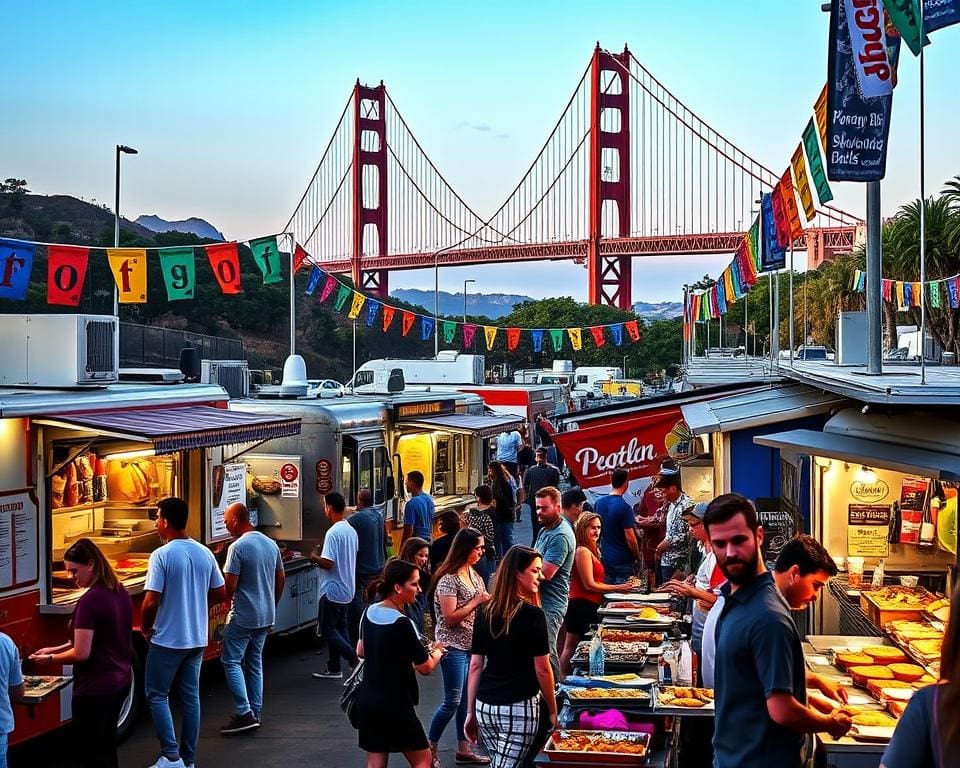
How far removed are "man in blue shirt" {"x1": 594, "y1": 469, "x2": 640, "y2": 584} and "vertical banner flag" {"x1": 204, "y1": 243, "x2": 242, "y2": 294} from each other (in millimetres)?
8371

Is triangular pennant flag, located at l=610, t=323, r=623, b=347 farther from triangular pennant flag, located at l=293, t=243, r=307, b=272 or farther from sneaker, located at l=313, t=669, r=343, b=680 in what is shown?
sneaker, located at l=313, t=669, r=343, b=680

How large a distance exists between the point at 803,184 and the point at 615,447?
3.59 meters

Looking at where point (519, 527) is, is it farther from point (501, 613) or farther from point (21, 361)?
point (501, 613)

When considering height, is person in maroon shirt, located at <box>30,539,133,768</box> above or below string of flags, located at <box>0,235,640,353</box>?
below

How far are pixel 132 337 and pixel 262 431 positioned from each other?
24828 millimetres

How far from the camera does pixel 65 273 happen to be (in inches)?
586

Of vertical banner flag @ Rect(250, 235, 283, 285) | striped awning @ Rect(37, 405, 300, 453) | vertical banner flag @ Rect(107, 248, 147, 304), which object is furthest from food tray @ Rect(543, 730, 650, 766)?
vertical banner flag @ Rect(250, 235, 283, 285)

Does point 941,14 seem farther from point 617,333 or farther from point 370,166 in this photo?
point 370,166

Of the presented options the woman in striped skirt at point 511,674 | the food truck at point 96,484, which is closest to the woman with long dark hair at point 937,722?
the woman in striped skirt at point 511,674

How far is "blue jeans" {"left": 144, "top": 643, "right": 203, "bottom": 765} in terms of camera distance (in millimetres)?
7305

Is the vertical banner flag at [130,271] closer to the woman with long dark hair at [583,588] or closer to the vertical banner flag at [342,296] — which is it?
the woman with long dark hair at [583,588]

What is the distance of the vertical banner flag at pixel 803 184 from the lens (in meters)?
11.3

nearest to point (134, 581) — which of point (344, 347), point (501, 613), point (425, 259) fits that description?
point (501, 613)

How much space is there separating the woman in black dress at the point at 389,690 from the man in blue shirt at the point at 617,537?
464 centimetres
